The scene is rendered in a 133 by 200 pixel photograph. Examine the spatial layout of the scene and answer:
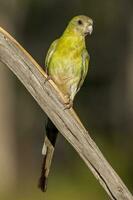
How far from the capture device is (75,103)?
20.4m

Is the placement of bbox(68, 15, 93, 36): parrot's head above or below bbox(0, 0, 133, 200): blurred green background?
above

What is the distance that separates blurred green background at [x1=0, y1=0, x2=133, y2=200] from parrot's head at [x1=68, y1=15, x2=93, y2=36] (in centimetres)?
778

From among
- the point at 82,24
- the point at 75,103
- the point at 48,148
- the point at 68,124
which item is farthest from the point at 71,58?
the point at 75,103

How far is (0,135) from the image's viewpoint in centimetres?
1762

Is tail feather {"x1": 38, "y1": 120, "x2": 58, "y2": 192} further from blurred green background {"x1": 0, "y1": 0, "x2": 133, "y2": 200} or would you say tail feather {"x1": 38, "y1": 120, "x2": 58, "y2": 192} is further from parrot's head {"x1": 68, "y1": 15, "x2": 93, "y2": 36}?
blurred green background {"x1": 0, "y1": 0, "x2": 133, "y2": 200}

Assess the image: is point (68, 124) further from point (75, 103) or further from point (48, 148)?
point (75, 103)

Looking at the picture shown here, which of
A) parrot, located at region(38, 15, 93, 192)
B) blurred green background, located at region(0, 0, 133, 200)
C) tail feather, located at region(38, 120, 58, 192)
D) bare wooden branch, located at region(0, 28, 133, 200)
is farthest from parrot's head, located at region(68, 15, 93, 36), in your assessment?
blurred green background, located at region(0, 0, 133, 200)

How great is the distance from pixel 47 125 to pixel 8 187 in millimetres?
10274

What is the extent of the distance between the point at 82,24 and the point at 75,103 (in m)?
14.8

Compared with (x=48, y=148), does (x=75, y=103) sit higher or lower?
lower

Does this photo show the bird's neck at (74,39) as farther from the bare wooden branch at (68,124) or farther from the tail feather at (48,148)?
the bare wooden branch at (68,124)

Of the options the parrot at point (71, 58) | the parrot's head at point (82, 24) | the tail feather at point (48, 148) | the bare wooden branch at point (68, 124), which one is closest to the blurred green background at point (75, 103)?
the parrot at point (71, 58)

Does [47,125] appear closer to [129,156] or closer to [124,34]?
[129,156]

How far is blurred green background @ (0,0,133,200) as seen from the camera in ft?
50.2
